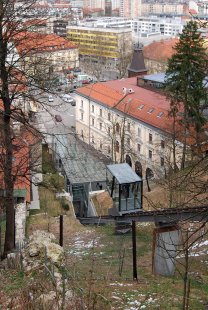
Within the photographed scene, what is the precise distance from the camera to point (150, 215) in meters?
13.5

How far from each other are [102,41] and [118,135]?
184 feet

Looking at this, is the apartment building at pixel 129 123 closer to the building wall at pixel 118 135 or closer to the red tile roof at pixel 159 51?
the building wall at pixel 118 135

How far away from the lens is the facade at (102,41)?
3548 inches

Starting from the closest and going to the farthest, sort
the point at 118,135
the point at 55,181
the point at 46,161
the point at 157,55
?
the point at 55,181, the point at 46,161, the point at 118,135, the point at 157,55

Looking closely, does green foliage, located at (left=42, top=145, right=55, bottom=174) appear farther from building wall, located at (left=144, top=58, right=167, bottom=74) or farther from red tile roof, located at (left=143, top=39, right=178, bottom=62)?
red tile roof, located at (left=143, top=39, right=178, bottom=62)

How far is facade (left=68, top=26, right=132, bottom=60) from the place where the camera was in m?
90.1

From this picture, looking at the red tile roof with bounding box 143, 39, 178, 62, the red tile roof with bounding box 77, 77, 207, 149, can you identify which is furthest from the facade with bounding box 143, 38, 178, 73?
the red tile roof with bounding box 77, 77, 207, 149

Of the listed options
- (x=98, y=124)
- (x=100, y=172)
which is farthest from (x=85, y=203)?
(x=98, y=124)

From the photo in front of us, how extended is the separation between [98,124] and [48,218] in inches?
976

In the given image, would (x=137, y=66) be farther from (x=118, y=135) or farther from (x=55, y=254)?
(x=55, y=254)

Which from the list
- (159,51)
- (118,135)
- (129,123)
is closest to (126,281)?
(129,123)

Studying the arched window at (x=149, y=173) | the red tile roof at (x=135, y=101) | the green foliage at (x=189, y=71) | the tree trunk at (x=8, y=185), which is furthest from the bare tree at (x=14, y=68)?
the arched window at (x=149, y=173)

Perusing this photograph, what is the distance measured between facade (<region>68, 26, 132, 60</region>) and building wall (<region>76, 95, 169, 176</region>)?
45.5m

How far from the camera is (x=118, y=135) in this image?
1547 inches
